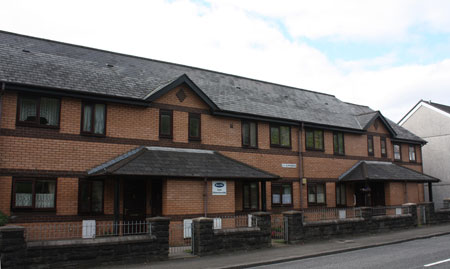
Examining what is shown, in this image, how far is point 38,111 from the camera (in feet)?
46.0

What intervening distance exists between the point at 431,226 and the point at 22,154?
19.0 meters

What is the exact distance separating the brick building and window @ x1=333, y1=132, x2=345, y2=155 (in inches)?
3.4

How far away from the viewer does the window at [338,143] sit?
23.2 metres

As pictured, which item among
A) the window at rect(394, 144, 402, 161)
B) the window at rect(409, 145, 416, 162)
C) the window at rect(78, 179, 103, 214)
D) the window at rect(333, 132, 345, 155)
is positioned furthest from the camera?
the window at rect(409, 145, 416, 162)

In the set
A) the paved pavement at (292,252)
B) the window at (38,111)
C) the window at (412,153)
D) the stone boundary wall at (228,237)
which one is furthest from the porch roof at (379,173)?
the window at (38,111)

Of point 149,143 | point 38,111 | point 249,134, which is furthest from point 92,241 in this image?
point 249,134

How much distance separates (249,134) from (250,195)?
2878 millimetres

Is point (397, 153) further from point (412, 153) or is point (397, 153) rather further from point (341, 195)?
point (341, 195)

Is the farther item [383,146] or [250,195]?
[383,146]

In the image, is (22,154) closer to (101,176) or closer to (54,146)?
(54,146)

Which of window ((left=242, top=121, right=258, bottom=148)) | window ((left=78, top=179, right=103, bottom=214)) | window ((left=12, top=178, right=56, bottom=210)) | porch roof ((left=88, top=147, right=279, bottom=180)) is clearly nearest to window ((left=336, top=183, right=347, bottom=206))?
window ((left=242, top=121, right=258, bottom=148))

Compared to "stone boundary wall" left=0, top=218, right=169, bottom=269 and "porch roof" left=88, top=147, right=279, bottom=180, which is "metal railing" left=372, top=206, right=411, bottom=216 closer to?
"porch roof" left=88, top=147, right=279, bottom=180

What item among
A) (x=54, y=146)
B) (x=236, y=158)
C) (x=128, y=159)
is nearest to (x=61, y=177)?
(x=54, y=146)

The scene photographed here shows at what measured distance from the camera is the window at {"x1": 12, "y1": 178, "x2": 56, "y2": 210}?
13.3m
